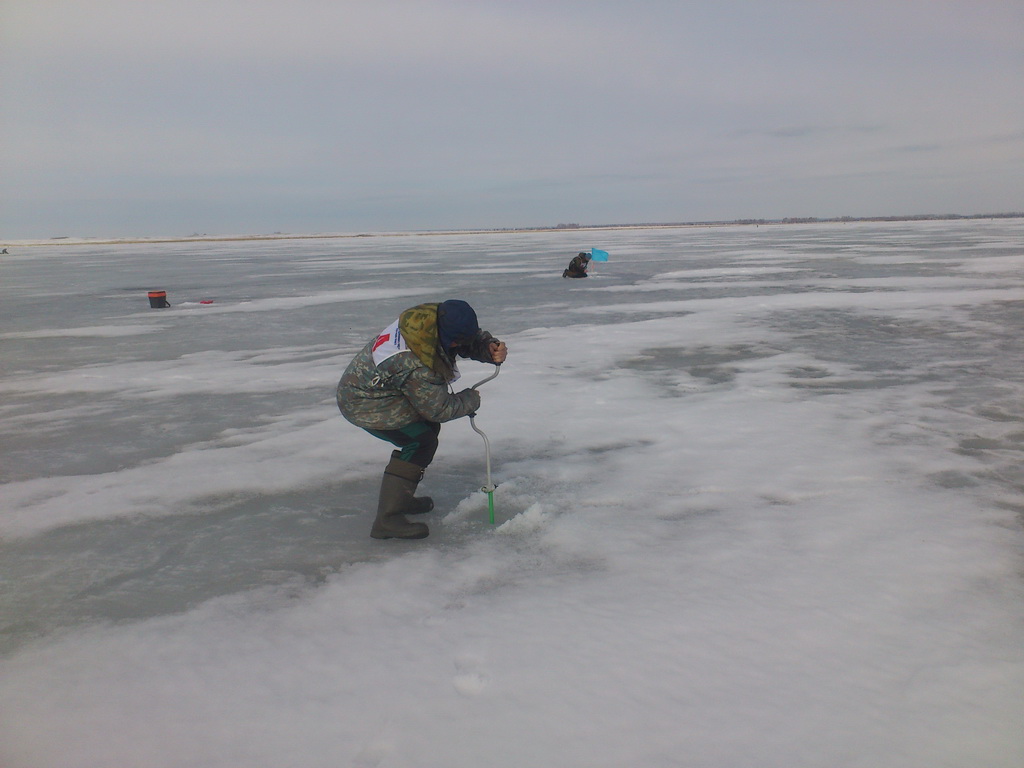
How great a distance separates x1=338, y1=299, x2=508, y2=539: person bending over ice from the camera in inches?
127

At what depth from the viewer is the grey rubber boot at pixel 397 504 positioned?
3488 mm

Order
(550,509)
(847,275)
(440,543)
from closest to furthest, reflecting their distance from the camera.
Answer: (440,543) < (550,509) < (847,275)

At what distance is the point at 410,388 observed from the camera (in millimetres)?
3252

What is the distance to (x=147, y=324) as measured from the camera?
11.6 m

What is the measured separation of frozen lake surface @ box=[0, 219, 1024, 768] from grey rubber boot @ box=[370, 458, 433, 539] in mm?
83

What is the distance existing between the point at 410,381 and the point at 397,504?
0.67 meters

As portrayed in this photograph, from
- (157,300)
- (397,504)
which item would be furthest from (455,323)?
(157,300)

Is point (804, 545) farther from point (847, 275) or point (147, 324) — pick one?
point (847, 275)

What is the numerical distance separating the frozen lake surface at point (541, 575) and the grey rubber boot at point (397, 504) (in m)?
0.08

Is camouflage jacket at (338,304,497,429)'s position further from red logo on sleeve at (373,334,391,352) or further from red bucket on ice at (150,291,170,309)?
red bucket on ice at (150,291,170,309)

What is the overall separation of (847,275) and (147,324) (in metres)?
15.2

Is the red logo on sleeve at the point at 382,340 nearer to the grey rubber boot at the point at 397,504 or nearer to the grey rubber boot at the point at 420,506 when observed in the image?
the grey rubber boot at the point at 397,504

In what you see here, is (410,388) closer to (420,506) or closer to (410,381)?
(410,381)

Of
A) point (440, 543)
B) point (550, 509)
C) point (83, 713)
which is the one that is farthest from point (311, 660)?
point (550, 509)
